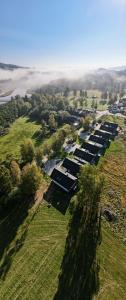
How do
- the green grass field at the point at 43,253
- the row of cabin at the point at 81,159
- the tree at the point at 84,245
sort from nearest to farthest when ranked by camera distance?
the tree at the point at 84,245, the green grass field at the point at 43,253, the row of cabin at the point at 81,159

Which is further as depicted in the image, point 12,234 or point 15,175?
point 15,175

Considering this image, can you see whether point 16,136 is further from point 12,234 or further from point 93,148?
point 12,234

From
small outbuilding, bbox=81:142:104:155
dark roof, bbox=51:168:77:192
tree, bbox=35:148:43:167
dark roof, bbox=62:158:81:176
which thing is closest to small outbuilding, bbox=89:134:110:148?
small outbuilding, bbox=81:142:104:155

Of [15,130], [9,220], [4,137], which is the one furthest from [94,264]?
[15,130]

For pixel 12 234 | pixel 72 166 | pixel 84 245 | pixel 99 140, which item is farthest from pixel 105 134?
pixel 12 234

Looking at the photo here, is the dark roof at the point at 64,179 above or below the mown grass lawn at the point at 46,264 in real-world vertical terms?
above

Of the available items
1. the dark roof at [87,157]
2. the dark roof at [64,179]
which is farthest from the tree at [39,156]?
the dark roof at [87,157]

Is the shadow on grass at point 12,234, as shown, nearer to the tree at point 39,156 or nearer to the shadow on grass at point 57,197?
the shadow on grass at point 57,197
